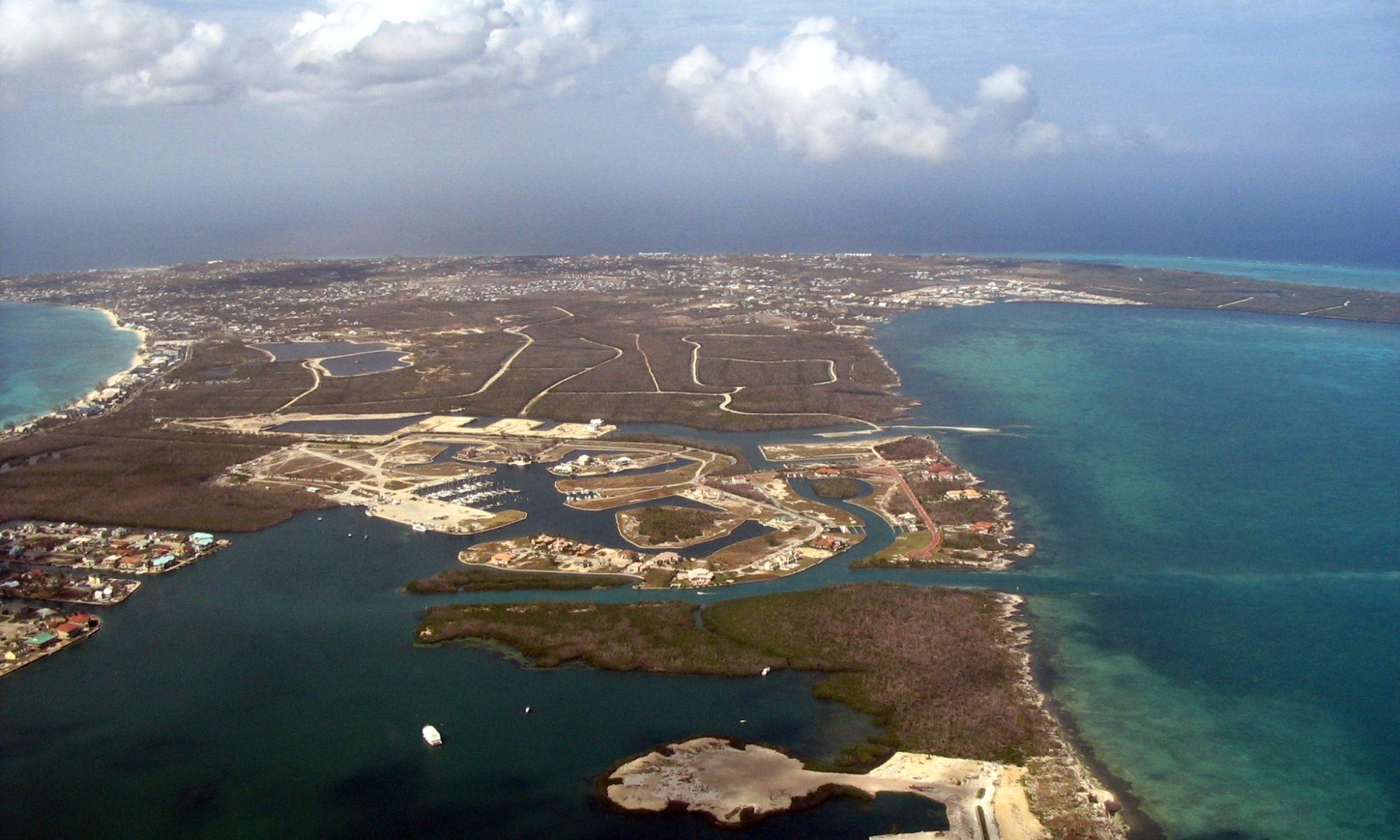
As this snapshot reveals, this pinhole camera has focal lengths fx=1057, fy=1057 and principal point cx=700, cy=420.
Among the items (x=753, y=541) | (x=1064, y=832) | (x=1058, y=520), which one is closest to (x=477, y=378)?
(x=753, y=541)

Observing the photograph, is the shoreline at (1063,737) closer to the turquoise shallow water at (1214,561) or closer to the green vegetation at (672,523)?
the turquoise shallow water at (1214,561)

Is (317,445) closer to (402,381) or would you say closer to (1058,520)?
(402,381)

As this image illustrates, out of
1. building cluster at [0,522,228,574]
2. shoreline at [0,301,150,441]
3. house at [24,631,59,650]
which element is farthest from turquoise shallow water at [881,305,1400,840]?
shoreline at [0,301,150,441]

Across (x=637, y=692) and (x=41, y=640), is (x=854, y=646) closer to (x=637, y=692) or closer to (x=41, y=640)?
(x=637, y=692)

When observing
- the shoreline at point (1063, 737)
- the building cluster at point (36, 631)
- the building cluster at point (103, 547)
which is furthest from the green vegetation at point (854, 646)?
the building cluster at point (103, 547)

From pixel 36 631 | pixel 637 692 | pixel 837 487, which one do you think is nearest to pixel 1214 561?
pixel 837 487

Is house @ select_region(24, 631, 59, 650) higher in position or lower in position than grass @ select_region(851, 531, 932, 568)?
lower

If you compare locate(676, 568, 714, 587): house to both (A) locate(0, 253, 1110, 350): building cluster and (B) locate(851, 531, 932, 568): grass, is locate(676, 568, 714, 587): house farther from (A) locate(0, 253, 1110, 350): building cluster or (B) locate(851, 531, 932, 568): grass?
(A) locate(0, 253, 1110, 350): building cluster
